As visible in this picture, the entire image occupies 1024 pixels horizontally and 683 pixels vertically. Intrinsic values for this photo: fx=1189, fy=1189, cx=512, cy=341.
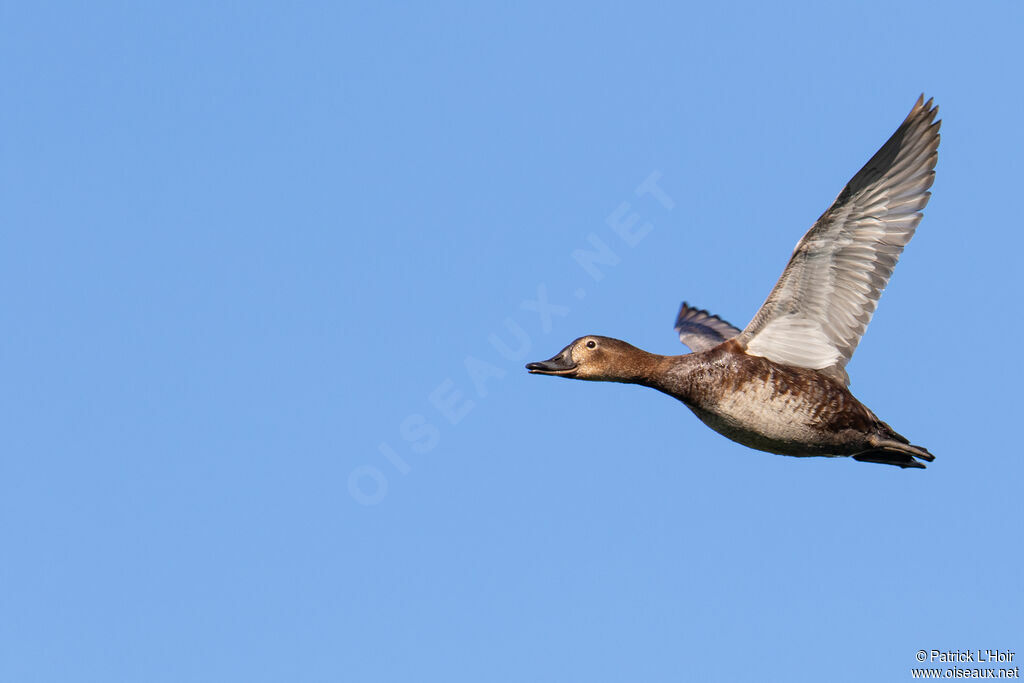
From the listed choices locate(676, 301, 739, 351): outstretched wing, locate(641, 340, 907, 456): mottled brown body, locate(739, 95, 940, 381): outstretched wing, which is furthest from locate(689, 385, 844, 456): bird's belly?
locate(676, 301, 739, 351): outstretched wing

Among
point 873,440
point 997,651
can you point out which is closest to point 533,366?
point 873,440

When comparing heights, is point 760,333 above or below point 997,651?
above

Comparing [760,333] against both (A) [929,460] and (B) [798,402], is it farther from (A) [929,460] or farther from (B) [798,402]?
(A) [929,460]

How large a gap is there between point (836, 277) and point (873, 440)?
1.78 metres

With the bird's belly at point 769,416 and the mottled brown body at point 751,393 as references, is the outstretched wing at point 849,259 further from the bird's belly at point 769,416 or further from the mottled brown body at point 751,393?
the bird's belly at point 769,416

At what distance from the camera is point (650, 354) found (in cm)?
1253

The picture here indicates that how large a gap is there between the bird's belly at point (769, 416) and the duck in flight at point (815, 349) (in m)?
0.01

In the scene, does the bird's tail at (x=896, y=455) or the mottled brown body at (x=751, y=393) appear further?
the bird's tail at (x=896, y=455)

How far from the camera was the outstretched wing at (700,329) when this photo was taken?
53.2 ft

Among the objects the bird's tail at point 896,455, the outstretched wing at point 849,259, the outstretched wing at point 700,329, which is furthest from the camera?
the outstretched wing at point 700,329

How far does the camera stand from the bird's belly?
12.1 metres

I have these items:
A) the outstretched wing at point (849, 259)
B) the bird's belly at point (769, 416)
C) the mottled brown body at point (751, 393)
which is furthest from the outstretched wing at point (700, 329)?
the bird's belly at point (769, 416)

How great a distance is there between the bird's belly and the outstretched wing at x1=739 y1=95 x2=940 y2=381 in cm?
60

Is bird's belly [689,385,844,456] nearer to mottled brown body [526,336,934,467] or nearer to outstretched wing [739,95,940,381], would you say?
Result: mottled brown body [526,336,934,467]
